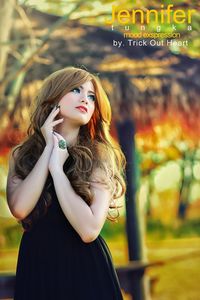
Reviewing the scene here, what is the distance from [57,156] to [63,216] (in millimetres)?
258

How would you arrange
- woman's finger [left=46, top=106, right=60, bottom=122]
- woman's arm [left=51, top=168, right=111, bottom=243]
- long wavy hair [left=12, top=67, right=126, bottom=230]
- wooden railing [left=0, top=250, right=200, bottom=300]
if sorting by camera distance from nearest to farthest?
1. woman's arm [left=51, top=168, right=111, bottom=243]
2. long wavy hair [left=12, top=67, right=126, bottom=230]
3. woman's finger [left=46, top=106, right=60, bottom=122]
4. wooden railing [left=0, top=250, right=200, bottom=300]

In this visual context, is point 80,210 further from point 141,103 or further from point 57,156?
point 141,103

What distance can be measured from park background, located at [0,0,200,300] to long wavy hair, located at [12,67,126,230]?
0.43m

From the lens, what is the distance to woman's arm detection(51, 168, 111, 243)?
2475 millimetres

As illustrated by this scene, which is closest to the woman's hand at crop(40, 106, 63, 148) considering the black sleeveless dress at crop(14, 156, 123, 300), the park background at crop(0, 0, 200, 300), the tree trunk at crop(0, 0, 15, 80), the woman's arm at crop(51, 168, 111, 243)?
the woman's arm at crop(51, 168, 111, 243)

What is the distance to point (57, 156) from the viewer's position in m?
2.61

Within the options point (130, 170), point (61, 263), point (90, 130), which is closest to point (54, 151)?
point (90, 130)

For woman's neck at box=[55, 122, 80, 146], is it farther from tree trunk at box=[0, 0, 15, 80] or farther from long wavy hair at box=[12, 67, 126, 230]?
tree trunk at box=[0, 0, 15, 80]

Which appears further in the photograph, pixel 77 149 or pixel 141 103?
pixel 141 103

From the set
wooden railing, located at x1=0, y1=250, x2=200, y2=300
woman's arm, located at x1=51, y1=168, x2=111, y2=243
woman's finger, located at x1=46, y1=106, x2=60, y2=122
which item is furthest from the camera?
wooden railing, located at x1=0, y1=250, x2=200, y2=300

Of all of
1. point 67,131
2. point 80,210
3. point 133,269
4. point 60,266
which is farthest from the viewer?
point 133,269

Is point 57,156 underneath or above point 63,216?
above

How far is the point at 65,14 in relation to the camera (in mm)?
3330

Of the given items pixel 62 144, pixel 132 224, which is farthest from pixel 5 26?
pixel 132 224
